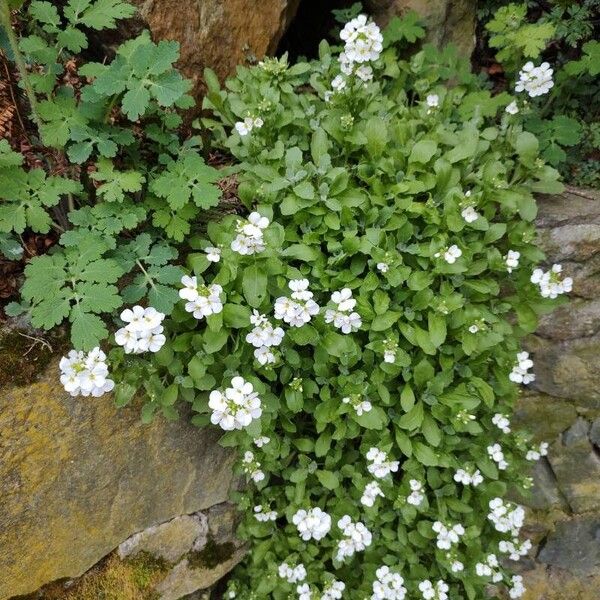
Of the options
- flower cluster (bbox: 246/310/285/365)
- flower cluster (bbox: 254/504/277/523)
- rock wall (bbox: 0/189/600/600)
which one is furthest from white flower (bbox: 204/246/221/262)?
flower cluster (bbox: 254/504/277/523)

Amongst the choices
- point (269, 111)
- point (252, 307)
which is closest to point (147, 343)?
point (252, 307)

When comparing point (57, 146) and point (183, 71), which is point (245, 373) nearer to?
point (57, 146)

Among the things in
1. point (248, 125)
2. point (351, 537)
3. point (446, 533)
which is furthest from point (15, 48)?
point (446, 533)

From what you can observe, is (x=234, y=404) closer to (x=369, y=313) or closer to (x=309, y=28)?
(x=369, y=313)

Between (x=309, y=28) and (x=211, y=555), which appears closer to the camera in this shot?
(x=211, y=555)

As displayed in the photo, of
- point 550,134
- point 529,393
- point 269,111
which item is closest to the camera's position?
point 269,111

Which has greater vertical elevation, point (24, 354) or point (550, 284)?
point (550, 284)
